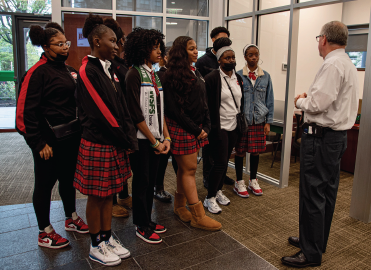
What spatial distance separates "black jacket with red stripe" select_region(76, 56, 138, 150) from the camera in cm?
189

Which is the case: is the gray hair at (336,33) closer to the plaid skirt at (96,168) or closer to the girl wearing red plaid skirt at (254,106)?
the girl wearing red plaid skirt at (254,106)

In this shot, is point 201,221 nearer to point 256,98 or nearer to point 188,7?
point 256,98

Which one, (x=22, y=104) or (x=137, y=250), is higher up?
(x=22, y=104)

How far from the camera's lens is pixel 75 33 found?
4641mm

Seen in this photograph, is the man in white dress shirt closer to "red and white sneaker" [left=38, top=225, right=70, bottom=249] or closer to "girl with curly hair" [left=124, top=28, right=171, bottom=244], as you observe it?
"girl with curly hair" [left=124, top=28, right=171, bottom=244]

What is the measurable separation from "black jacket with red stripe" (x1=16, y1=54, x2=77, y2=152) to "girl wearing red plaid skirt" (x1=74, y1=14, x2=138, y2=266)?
0.29m

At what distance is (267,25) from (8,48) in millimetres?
6221

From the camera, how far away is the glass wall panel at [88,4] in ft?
14.9

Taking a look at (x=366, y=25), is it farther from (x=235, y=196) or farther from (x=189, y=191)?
(x=189, y=191)

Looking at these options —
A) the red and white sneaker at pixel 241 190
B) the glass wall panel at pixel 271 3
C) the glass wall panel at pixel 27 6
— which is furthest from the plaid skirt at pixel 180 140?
the glass wall panel at pixel 27 6

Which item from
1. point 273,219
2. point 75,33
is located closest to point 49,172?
point 273,219

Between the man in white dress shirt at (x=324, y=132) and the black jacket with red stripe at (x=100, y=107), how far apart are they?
1.23 metres

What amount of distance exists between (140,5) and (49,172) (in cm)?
351

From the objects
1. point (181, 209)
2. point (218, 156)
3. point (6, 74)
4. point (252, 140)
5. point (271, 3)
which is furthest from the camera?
point (6, 74)
